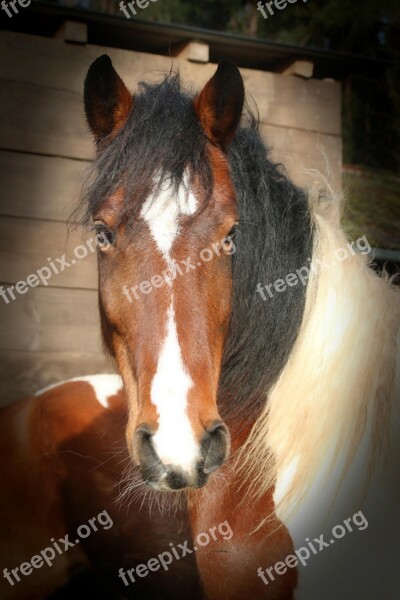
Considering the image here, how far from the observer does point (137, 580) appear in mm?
2520

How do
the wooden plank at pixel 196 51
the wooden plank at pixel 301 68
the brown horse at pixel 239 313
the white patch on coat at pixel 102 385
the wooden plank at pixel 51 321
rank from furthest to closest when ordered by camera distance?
the wooden plank at pixel 301 68 → the wooden plank at pixel 196 51 → the wooden plank at pixel 51 321 → the white patch on coat at pixel 102 385 → the brown horse at pixel 239 313

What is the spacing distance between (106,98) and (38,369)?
4.81ft

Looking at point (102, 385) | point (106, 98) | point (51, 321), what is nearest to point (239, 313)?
point (106, 98)

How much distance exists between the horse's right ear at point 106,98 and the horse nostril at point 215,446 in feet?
2.89

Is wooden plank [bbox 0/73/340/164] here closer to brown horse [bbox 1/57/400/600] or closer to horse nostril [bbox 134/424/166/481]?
brown horse [bbox 1/57/400/600]

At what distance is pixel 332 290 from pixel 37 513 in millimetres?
1518

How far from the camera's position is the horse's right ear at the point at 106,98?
193cm

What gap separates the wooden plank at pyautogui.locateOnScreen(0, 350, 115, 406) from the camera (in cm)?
302

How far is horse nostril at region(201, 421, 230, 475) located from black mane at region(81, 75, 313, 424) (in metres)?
0.35

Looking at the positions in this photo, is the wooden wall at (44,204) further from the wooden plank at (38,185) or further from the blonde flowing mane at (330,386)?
the blonde flowing mane at (330,386)

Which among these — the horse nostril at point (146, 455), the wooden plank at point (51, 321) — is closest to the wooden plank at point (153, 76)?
the wooden plank at point (51, 321)

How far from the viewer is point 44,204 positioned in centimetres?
306

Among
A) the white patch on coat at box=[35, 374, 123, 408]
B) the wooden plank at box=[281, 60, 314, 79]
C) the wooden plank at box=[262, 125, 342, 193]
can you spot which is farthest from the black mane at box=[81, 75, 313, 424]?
the wooden plank at box=[281, 60, 314, 79]

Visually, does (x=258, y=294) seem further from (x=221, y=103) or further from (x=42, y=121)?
(x=42, y=121)
